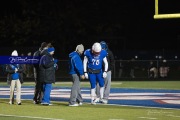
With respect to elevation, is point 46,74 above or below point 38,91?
above

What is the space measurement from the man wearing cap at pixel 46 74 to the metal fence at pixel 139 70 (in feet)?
67.1

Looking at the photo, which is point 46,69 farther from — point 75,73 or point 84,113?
point 84,113

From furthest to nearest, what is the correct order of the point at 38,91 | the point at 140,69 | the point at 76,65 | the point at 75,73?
the point at 140,69
the point at 38,91
the point at 75,73
the point at 76,65

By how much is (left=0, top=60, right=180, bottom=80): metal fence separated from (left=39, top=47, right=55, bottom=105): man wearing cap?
20454 mm

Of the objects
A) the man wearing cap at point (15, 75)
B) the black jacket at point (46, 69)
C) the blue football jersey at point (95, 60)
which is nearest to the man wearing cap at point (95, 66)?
the blue football jersey at point (95, 60)

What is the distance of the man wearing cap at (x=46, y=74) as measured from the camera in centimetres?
1680

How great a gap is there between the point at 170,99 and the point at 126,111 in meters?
4.83

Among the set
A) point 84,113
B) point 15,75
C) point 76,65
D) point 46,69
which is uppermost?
point 76,65

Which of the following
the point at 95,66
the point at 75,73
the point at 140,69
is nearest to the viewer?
the point at 75,73

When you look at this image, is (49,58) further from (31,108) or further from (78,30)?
(78,30)

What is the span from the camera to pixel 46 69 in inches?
666

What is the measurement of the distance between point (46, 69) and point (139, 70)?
22.0m

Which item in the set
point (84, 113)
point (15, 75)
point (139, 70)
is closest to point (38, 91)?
point (15, 75)

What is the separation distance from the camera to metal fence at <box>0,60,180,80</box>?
1485 inches
